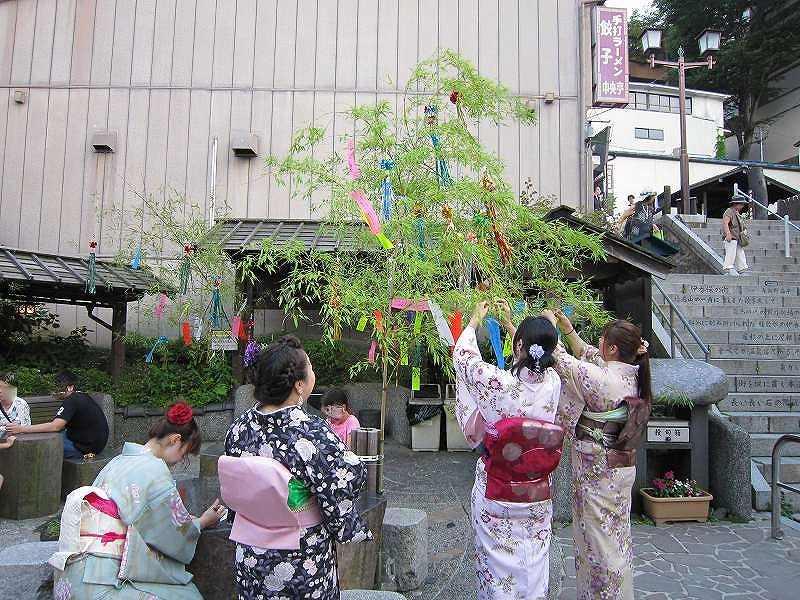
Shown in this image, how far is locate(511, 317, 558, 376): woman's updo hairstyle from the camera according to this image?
2928mm

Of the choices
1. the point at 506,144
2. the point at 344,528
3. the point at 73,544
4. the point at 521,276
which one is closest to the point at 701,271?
the point at 506,144

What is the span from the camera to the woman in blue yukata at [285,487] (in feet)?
7.65

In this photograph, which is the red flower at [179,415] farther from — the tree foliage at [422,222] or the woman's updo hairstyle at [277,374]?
the tree foliage at [422,222]

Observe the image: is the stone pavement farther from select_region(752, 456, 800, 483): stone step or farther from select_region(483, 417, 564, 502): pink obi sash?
select_region(483, 417, 564, 502): pink obi sash

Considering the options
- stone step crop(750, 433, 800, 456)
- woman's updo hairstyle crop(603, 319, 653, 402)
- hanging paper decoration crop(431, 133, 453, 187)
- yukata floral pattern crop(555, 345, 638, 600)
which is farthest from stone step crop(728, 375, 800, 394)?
hanging paper decoration crop(431, 133, 453, 187)

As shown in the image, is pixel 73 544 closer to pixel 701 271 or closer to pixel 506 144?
pixel 506 144

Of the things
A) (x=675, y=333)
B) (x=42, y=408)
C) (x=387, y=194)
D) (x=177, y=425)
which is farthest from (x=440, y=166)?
(x=42, y=408)

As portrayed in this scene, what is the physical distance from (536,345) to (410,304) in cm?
114

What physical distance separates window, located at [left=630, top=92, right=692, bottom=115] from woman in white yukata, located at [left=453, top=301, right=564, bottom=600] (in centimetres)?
2701

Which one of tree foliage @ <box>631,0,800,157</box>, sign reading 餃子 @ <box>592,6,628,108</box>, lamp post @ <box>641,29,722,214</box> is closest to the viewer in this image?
sign reading 餃子 @ <box>592,6,628,108</box>

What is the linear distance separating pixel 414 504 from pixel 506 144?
28.8ft

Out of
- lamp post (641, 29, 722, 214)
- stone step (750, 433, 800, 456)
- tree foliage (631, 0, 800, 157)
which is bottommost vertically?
stone step (750, 433, 800, 456)

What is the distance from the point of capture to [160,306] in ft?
33.4

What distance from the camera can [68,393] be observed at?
655cm
